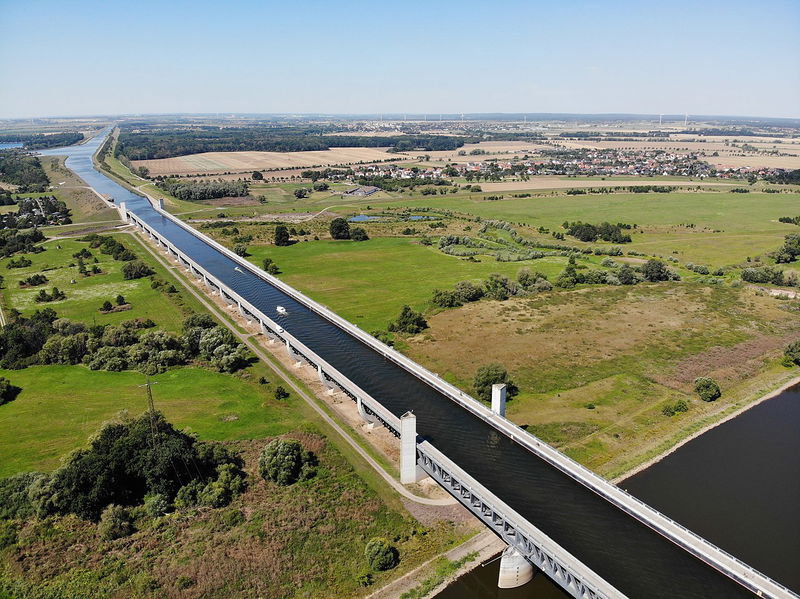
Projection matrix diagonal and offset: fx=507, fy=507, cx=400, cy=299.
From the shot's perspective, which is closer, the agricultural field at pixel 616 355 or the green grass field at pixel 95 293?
the agricultural field at pixel 616 355

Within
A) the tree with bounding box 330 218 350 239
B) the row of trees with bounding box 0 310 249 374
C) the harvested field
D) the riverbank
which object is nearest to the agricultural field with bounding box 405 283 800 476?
the riverbank

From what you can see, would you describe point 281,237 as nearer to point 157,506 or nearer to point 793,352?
point 157,506

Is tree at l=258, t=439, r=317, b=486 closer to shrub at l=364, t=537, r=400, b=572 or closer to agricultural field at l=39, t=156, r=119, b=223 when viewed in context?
shrub at l=364, t=537, r=400, b=572

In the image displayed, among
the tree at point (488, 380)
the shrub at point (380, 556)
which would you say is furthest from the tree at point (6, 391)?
the tree at point (488, 380)

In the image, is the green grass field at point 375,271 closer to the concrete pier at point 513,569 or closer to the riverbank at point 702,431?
the riverbank at point 702,431

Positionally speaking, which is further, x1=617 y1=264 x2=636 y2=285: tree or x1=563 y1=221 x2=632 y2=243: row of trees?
x1=563 y1=221 x2=632 y2=243: row of trees

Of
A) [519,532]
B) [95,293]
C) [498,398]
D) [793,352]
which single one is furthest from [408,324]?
[95,293]

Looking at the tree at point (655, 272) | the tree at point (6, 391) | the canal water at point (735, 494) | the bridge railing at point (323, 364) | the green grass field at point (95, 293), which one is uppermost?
the tree at point (655, 272)
